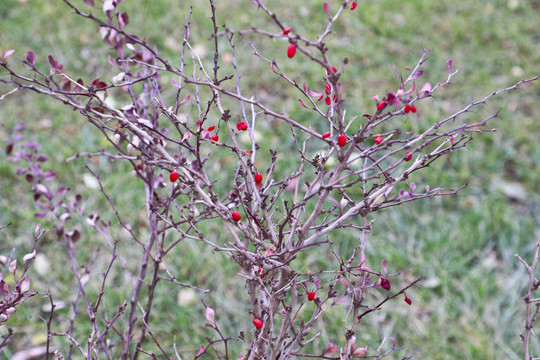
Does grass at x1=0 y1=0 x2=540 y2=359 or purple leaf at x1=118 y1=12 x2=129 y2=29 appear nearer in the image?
purple leaf at x1=118 y1=12 x2=129 y2=29

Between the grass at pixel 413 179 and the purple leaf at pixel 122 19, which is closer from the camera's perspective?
the purple leaf at pixel 122 19

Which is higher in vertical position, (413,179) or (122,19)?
(413,179)

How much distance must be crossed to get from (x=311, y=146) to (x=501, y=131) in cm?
113

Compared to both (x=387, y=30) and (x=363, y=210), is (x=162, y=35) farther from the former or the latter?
(x=363, y=210)

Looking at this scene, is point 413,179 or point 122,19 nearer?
point 122,19

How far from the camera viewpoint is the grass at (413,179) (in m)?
2.14

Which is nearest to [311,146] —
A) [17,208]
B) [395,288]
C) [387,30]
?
[395,288]

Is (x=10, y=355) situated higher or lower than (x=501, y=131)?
lower

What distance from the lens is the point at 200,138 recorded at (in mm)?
1058

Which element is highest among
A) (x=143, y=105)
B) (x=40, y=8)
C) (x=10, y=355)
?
(x=40, y=8)

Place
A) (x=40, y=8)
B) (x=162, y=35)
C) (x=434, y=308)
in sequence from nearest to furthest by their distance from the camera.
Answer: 1. (x=434, y=308)
2. (x=162, y=35)
3. (x=40, y=8)

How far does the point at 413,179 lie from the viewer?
2711 mm

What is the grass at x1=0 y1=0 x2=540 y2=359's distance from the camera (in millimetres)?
2145

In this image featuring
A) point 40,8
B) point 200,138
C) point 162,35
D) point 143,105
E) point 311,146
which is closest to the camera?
point 200,138
